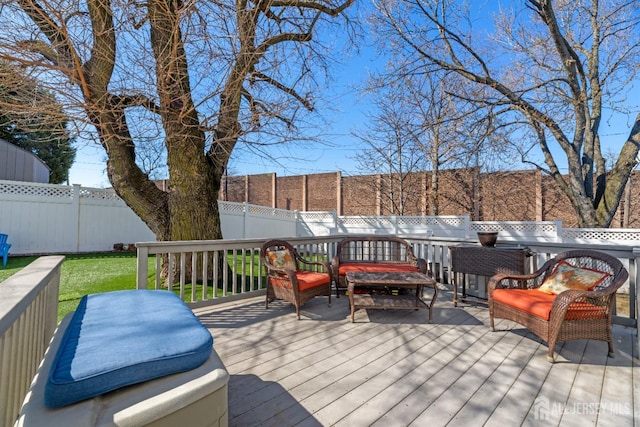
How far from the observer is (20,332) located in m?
1.25

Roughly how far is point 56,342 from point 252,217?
408 inches

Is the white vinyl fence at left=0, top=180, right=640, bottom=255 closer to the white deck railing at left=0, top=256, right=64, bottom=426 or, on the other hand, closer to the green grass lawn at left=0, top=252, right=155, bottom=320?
the green grass lawn at left=0, top=252, right=155, bottom=320

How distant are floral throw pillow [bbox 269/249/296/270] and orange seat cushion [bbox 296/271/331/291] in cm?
17

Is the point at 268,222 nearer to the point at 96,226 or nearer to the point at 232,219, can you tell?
the point at 232,219

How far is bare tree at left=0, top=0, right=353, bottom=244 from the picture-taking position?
10.7ft

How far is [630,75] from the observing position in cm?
632

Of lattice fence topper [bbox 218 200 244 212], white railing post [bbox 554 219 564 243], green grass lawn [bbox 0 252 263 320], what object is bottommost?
green grass lawn [bbox 0 252 263 320]

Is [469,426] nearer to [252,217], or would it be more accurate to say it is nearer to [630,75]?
[630,75]

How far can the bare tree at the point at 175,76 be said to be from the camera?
325 centimetres

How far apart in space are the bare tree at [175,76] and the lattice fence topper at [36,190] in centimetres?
486

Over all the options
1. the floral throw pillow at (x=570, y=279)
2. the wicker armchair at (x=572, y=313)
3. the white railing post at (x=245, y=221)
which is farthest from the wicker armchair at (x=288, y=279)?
the white railing post at (x=245, y=221)

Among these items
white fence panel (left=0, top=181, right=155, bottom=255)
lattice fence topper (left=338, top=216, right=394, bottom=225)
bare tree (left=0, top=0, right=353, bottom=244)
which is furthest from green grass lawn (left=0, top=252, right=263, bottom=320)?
lattice fence topper (left=338, top=216, right=394, bottom=225)

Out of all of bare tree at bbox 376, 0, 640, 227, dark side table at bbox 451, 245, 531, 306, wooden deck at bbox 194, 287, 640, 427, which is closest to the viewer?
wooden deck at bbox 194, 287, 640, 427

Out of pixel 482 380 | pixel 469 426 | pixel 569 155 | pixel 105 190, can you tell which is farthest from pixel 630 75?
pixel 105 190
